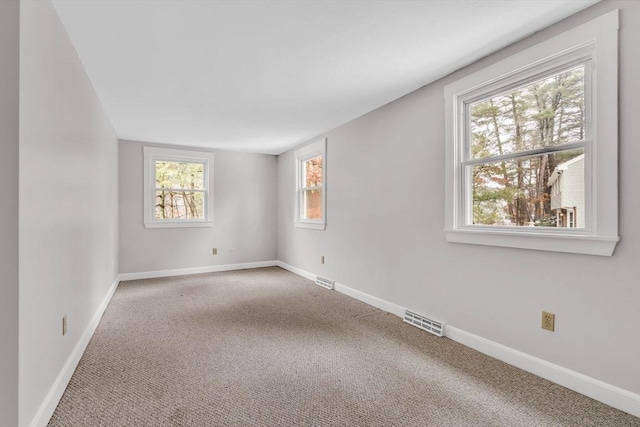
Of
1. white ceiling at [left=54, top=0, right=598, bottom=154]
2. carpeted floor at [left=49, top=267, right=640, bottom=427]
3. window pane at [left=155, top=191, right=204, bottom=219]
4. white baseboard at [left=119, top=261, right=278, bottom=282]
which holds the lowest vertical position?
carpeted floor at [left=49, top=267, right=640, bottom=427]

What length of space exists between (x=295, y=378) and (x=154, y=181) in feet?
14.2

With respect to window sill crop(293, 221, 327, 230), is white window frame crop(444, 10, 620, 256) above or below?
above

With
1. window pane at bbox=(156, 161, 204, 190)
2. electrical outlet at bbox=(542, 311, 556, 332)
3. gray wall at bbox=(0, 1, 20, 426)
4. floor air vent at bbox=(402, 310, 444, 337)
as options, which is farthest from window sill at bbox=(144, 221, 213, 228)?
electrical outlet at bbox=(542, 311, 556, 332)

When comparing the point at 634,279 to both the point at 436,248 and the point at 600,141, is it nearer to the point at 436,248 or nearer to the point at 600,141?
the point at 600,141

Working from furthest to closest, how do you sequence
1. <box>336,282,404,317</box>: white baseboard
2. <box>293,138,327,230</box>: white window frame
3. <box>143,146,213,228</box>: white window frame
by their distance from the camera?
<box>143,146,213,228</box>: white window frame → <box>293,138,327,230</box>: white window frame → <box>336,282,404,317</box>: white baseboard

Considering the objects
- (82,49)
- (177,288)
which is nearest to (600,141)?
(82,49)

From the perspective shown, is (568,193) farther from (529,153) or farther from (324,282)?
(324,282)

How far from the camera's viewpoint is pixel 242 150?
569 cm

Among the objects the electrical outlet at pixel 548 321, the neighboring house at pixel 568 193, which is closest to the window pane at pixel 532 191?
the neighboring house at pixel 568 193

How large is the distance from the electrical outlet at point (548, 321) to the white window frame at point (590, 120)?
0.43 meters

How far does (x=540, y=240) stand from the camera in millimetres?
2029

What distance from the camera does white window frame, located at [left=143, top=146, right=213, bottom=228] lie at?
196 inches

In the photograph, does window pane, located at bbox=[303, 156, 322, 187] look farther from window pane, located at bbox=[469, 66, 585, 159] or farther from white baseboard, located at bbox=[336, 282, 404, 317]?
window pane, located at bbox=[469, 66, 585, 159]

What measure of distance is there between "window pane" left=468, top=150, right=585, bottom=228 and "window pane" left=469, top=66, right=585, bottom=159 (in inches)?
4.5
